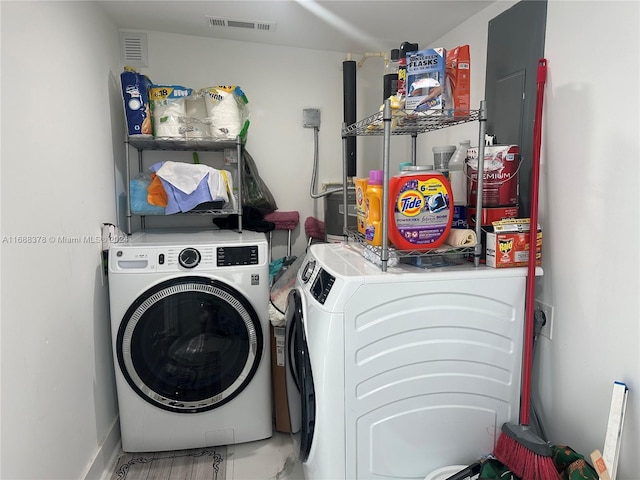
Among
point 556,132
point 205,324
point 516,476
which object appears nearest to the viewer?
point 516,476

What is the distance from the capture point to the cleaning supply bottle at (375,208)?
1.38 meters

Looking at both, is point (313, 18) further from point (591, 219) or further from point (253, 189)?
point (591, 219)

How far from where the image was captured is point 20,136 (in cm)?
126

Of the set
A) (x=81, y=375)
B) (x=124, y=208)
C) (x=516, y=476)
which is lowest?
(x=516, y=476)

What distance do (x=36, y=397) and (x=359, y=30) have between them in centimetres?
217

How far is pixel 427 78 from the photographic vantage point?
1.28m

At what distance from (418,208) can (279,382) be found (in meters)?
1.23

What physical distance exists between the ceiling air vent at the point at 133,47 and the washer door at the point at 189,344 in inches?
51.9

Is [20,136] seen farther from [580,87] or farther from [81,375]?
[580,87]

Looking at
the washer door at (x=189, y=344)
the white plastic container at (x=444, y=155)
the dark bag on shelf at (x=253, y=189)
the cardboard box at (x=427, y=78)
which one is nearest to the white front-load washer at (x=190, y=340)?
the washer door at (x=189, y=344)

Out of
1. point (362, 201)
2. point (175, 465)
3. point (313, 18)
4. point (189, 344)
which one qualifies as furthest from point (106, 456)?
point (313, 18)

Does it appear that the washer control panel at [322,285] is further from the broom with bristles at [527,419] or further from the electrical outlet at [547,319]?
the electrical outlet at [547,319]

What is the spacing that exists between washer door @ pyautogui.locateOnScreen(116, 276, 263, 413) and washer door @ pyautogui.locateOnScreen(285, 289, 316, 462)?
25cm

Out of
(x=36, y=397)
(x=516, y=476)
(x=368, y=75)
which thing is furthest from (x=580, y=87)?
(x=36, y=397)
